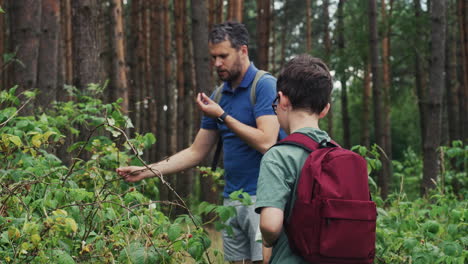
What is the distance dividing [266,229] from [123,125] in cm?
277

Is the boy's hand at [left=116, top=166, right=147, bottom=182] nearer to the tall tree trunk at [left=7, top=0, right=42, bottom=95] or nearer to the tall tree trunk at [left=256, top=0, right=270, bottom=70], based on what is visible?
the tall tree trunk at [left=7, top=0, right=42, bottom=95]

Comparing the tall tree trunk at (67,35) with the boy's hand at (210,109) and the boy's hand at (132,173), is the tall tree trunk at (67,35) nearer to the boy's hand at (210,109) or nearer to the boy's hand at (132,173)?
the boy's hand at (132,173)

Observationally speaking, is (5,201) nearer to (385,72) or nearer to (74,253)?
(74,253)

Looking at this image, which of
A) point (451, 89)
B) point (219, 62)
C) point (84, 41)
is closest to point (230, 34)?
point (219, 62)

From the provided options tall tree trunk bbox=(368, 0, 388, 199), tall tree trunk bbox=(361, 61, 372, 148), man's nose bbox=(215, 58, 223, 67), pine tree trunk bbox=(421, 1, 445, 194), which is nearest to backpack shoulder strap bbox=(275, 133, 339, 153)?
man's nose bbox=(215, 58, 223, 67)

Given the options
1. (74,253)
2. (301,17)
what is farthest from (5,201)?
(301,17)

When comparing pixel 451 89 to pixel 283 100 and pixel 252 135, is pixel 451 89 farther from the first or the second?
pixel 283 100

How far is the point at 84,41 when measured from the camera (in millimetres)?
7148

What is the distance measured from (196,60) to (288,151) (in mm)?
6855

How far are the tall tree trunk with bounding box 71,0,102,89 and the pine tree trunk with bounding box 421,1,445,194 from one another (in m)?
4.47

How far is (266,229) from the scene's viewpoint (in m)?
2.28

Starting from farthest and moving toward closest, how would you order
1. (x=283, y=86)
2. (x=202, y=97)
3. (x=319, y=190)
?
(x=202, y=97), (x=283, y=86), (x=319, y=190)

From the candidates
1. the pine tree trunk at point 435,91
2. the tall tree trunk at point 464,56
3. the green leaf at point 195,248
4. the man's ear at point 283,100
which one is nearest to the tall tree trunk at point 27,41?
the green leaf at point 195,248

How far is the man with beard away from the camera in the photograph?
352 centimetres
